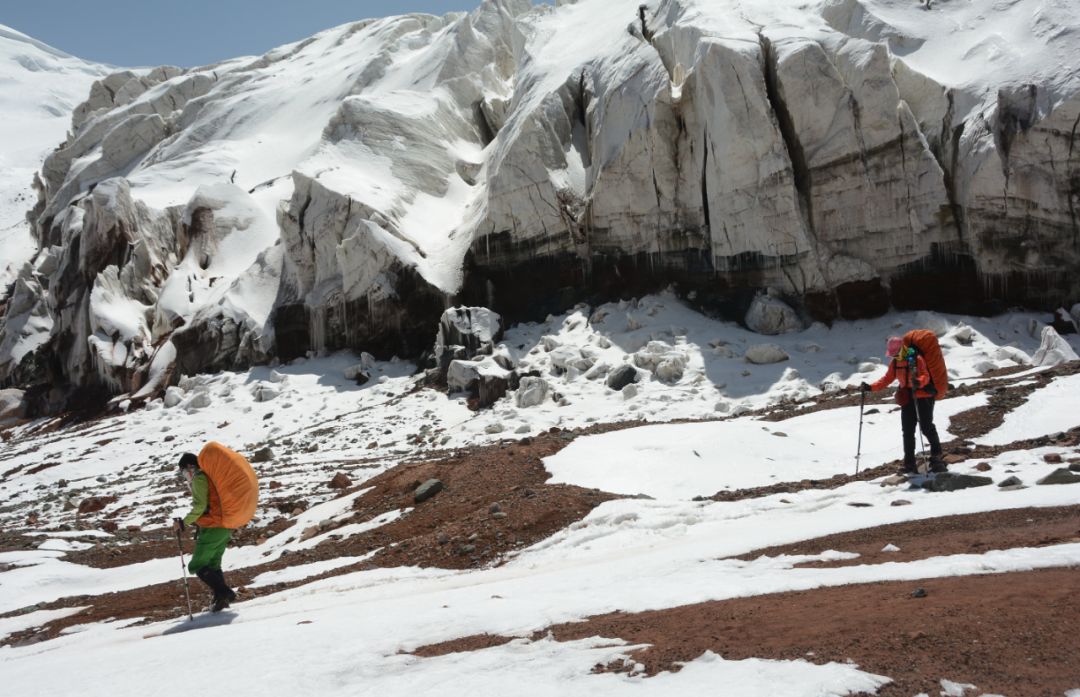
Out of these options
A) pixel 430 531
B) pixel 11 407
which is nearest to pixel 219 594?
pixel 430 531

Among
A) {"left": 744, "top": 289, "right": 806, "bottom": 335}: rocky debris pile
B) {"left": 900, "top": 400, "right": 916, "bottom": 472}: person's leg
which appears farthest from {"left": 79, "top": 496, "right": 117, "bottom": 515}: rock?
{"left": 744, "top": 289, "right": 806, "bottom": 335}: rocky debris pile

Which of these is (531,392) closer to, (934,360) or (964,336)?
(964,336)

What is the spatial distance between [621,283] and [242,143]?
111ft

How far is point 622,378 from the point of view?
20.9 m

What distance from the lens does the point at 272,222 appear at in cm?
3844

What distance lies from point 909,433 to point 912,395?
1.97 ft

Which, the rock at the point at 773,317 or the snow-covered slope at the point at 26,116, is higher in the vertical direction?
the snow-covered slope at the point at 26,116

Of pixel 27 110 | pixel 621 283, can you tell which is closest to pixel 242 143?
pixel 621 283

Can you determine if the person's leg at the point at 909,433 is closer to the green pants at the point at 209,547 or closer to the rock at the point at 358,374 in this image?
the green pants at the point at 209,547

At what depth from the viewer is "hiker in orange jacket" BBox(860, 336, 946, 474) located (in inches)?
371

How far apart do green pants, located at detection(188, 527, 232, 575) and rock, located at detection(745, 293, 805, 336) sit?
59.1 feet

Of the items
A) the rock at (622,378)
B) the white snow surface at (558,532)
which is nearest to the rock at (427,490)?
the white snow surface at (558,532)

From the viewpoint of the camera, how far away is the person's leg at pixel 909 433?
30.9 feet

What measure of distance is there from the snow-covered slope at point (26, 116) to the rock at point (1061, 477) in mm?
58657
